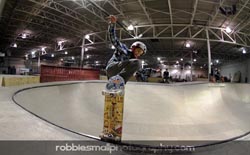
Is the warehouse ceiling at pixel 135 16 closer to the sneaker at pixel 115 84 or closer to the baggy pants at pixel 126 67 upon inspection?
the baggy pants at pixel 126 67

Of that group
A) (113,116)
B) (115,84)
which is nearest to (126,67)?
(115,84)

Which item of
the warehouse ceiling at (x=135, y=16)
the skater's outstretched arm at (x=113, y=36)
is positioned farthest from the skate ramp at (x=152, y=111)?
the warehouse ceiling at (x=135, y=16)

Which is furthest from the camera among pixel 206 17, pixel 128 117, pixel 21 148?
pixel 206 17

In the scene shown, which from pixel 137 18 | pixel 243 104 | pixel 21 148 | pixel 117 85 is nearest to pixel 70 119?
pixel 117 85

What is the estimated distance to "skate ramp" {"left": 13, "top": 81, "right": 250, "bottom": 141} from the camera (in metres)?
3.96

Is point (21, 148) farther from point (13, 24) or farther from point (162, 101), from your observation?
point (13, 24)

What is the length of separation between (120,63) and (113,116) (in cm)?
58

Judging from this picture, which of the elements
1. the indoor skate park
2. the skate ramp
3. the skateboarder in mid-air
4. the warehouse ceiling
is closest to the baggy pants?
the skateboarder in mid-air

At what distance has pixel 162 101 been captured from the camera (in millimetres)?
6676

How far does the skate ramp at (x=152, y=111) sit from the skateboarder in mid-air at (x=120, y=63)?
1.46m

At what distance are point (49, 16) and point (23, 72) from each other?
13.5 m

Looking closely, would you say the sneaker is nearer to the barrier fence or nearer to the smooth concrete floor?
the smooth concrete floor

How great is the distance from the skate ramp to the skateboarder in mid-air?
1457 mm

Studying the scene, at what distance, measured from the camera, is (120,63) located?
208cm
